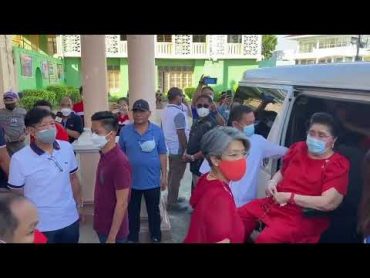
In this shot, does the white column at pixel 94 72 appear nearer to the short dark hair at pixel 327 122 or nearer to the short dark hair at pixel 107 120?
the short dark hair at pixel 107 120

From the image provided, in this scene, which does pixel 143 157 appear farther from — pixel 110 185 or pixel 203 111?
pixel 203 111

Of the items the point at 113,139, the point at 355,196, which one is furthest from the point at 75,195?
the point at 355,196

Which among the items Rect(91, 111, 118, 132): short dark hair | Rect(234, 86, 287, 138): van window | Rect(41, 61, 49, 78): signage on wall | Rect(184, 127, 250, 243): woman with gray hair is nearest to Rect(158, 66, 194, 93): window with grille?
Rect(41, 61, 49, 78): signage on wall

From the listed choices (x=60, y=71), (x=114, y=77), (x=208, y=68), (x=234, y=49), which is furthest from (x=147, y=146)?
(x=60, y=71)

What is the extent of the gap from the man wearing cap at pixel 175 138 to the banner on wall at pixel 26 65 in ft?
44.7

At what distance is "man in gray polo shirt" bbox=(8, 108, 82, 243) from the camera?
7.83ft

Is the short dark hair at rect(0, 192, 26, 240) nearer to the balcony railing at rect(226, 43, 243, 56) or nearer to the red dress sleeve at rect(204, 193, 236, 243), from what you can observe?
the red dress sleeve at rect(204, 193, 236, 243)

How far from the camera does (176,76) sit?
26234 mm

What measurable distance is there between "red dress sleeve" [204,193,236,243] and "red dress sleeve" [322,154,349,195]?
30.9 inches

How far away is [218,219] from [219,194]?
12cm

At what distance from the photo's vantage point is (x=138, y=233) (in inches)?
156
